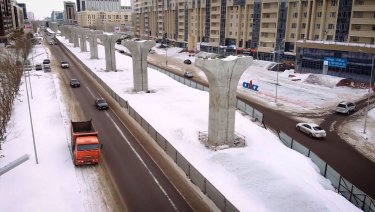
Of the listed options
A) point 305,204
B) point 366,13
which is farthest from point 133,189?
point 366,13

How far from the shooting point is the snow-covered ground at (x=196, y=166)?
23688 millimetres

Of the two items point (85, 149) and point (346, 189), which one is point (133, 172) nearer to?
point (85, 149)

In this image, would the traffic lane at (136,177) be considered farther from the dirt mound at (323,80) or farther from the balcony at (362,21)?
the balcony at (362,21)

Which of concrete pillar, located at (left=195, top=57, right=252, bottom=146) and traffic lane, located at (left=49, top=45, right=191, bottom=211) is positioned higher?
concrete pillar, located at (left=195, top=57, right=252, bottom=146)

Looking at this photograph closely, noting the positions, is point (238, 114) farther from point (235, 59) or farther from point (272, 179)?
point (272, 179)

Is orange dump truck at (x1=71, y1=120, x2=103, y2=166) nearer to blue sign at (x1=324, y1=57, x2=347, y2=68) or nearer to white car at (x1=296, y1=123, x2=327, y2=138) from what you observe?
white car at (x1=296, y1=123, x2=327, y2=138)

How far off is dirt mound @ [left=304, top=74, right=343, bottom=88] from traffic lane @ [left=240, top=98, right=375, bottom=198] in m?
24.9

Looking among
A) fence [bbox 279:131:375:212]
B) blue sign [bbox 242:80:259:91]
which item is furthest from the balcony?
fence [bbox 279:131:375:212]

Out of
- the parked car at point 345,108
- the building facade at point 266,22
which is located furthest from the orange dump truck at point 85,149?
the building facade at point 266,22

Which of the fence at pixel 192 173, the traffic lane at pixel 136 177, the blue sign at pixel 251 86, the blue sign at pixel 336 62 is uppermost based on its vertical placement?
the blue sign at pixel 336 62

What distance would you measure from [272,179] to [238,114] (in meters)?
19.8

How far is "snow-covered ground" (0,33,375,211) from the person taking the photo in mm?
23688

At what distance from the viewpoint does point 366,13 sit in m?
70.1

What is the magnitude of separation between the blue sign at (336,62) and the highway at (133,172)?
4998cm
